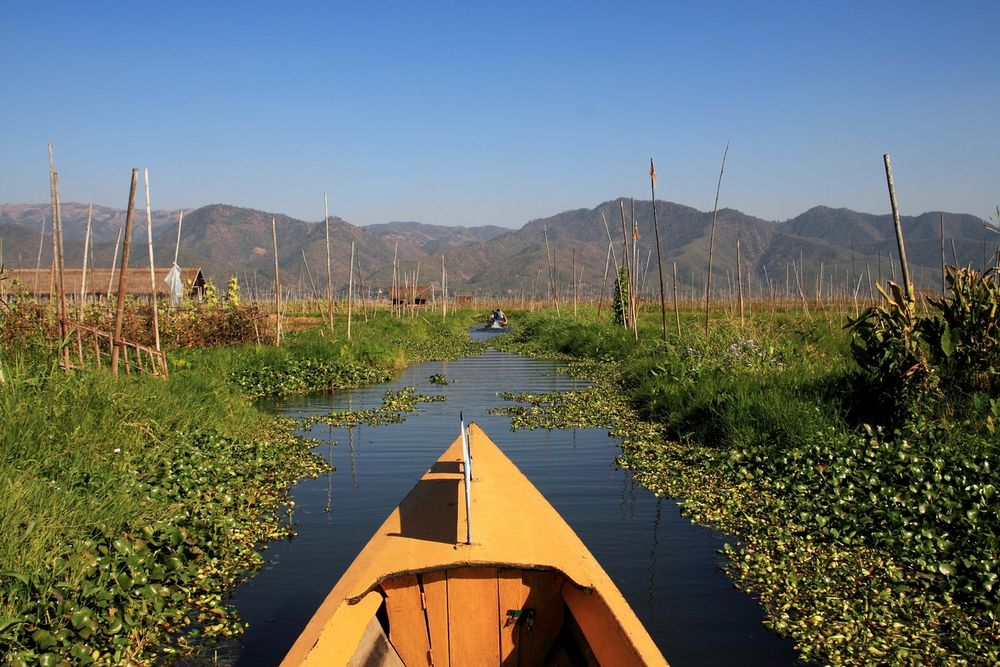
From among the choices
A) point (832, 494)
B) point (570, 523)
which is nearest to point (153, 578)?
point (570, 523)

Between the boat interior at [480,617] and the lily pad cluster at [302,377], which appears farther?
the lily pad cluster at [302,377]

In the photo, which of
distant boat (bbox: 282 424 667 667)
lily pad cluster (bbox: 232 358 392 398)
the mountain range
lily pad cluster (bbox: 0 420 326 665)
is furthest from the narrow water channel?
the mountain range

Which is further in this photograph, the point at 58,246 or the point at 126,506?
the point at 58,246

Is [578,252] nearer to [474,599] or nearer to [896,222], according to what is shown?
[896,222]

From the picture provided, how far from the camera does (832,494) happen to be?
23.3 feet

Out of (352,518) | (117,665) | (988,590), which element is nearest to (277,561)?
(352,518)

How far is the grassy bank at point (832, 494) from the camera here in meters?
5.03

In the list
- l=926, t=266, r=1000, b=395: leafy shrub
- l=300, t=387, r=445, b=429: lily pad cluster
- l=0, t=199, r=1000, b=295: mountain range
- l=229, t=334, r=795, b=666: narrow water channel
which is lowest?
l=229, t=334, r=795, b=666: narrow water channel

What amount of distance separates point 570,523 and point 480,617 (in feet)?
9.71

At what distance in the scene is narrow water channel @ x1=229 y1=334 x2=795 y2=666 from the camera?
514 centimetres

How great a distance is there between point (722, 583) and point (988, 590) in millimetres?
1703

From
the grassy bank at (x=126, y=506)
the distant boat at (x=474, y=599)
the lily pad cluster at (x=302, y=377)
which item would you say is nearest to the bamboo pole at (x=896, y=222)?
the distant boat at (x=474, y=599)

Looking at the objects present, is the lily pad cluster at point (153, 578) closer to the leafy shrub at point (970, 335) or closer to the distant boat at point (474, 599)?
the distant boat at point (474, 599)

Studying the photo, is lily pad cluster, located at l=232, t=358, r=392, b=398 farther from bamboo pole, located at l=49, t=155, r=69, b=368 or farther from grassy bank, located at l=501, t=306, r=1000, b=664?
grassy bank, located at l=501, t=306, r=1000, b=664
